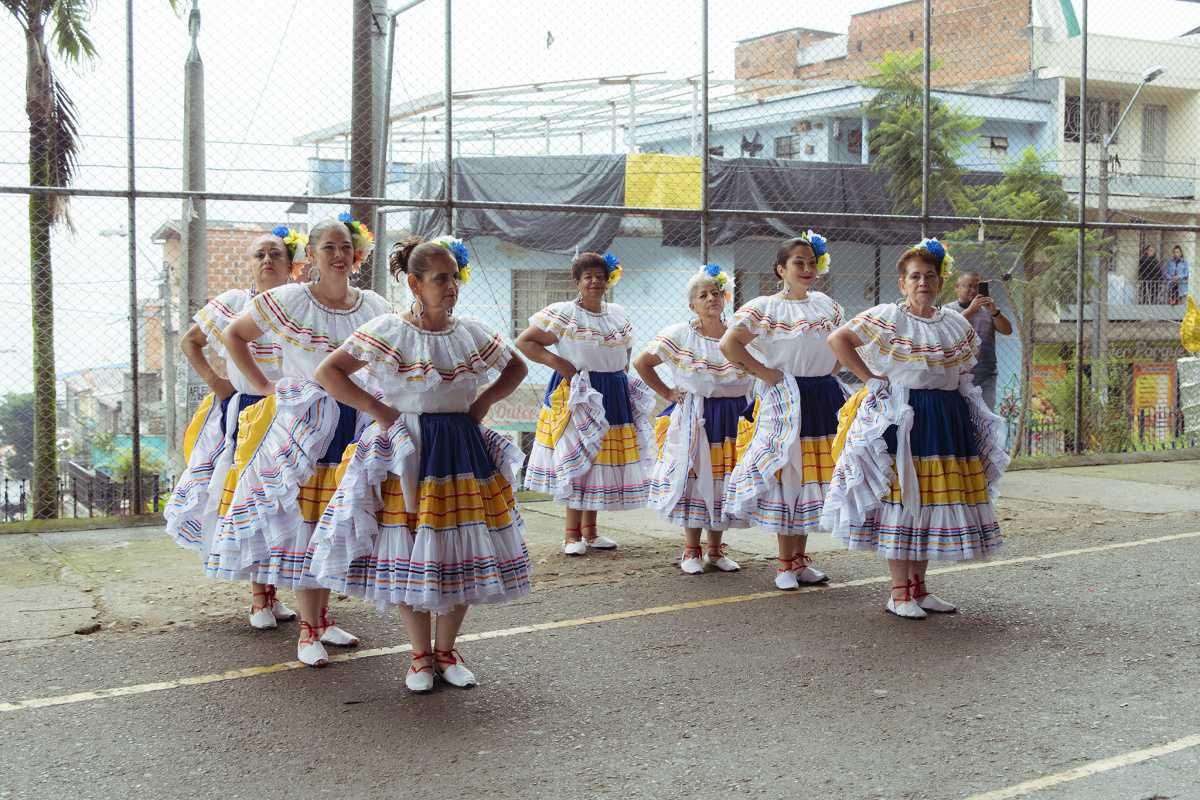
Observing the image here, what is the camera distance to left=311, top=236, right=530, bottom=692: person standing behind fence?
16.5ft

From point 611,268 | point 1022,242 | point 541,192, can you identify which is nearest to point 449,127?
point 611,268

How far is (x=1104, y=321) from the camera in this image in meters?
15.6

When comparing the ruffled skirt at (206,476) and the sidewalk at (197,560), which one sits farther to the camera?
the sidewalk at (197,560)

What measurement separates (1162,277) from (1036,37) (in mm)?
6698

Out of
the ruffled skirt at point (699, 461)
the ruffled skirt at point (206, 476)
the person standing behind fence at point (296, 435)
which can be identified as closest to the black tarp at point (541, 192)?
the ruffled skirt at point (699, 461)

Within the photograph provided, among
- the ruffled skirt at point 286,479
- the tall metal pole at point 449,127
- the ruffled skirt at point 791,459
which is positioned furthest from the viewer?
the tall metal pole at point 449,127

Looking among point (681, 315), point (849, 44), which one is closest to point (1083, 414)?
point (681, 315)

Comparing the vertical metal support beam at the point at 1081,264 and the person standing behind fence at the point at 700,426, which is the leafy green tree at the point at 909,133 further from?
the person standing behind fence at the point at 700,426

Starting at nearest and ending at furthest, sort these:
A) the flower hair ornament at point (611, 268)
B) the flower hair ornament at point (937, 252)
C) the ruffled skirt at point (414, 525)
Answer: the ruffled skirt at point (414, 525)
the flower hair ornament at point (937, 252)
the flower hair ornament at point (611, 268)

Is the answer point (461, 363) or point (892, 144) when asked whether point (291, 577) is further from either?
point (892, 144)

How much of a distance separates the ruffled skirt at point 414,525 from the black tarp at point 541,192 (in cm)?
815

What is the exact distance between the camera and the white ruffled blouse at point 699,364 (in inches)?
300

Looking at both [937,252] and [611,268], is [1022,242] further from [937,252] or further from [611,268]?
[937,252]

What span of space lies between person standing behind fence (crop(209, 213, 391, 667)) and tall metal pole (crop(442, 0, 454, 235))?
12.8ft
